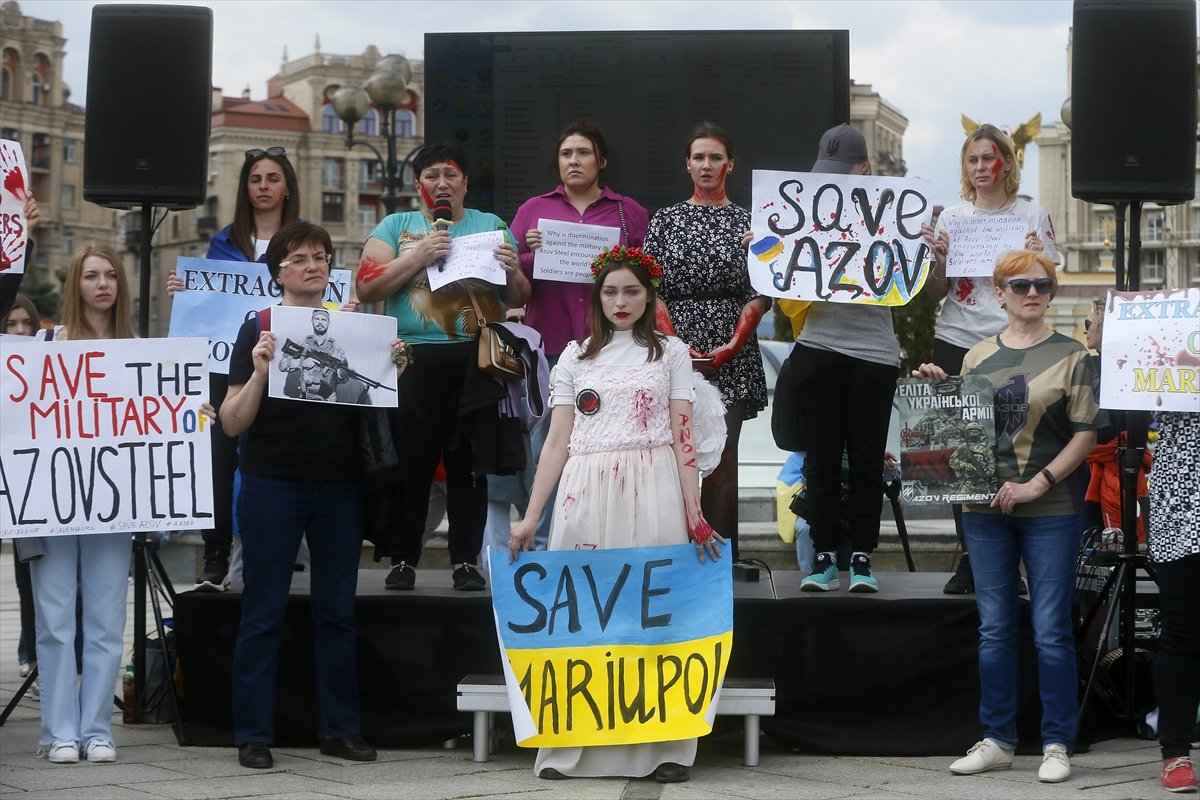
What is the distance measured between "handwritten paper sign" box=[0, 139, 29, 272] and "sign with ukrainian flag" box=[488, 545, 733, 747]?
212 cm

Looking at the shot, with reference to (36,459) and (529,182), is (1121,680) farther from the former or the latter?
(36,459)

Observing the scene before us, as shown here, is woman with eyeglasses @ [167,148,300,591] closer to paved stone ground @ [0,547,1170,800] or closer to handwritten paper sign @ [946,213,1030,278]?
paved stone ground @ [0,547,1170,800]

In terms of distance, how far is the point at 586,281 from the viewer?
21.8 feet

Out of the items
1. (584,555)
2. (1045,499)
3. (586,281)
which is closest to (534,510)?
(584,555)

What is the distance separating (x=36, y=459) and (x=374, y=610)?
1402mm

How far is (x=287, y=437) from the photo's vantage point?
5.71 m

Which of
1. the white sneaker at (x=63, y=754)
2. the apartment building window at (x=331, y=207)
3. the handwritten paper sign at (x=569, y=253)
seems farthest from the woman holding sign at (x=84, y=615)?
the apartment building window at (x=331, y=207)

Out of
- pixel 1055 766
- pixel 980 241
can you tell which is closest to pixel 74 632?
pixel 1055 766

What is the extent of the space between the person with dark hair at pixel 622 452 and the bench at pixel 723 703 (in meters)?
0.25

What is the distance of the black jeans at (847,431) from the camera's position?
6.35 meters

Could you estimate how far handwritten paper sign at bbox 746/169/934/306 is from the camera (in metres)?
6.32

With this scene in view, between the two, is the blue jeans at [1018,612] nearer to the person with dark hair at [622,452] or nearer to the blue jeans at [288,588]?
the person with dark hair at [622,452]

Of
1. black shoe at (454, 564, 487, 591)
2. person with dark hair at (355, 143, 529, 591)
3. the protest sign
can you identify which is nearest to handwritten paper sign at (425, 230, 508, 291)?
person with dark hair at (355, 143, 529, 591)

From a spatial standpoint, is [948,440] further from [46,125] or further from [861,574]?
[46,125]
